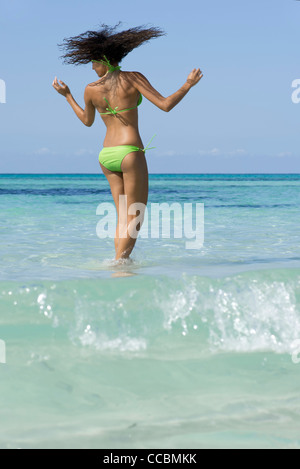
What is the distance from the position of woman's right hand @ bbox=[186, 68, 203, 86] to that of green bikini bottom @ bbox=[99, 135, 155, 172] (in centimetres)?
71

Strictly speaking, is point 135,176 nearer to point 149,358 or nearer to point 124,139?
point 124,139

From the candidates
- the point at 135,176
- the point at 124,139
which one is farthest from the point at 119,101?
the point at 135,176

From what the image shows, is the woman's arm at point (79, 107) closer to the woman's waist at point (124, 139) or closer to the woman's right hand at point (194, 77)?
the woman's waist at point (124, 139)

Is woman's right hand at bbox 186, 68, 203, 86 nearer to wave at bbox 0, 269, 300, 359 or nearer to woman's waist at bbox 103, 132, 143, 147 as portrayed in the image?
woman's waist at bbox 103, 132, 143, 147

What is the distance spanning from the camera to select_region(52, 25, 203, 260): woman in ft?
13.3

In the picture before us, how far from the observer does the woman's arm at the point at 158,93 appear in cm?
367

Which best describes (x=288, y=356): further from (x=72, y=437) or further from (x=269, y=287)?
(x=72, y=437)

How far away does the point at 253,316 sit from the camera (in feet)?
11.5

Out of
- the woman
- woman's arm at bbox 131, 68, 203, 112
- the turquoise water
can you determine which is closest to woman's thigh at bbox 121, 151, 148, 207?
the woman

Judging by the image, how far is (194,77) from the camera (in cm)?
367

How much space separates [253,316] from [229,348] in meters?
0.30

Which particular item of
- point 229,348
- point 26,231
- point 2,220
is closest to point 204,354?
point 229,348

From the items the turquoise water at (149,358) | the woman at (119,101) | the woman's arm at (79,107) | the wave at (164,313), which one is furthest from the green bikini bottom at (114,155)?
the wave at (164,313)
